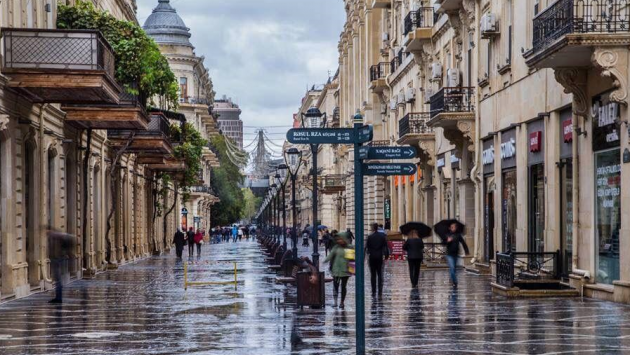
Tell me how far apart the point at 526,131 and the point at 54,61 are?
1124 cm

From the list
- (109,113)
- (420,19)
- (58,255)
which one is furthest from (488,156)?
(58,255)

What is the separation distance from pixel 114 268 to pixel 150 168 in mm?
20406

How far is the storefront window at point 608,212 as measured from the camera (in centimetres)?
2198

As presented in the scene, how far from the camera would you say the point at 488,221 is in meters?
34.3

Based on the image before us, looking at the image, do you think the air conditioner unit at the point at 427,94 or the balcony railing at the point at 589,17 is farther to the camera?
the air conditioner unit at the point at 427,94

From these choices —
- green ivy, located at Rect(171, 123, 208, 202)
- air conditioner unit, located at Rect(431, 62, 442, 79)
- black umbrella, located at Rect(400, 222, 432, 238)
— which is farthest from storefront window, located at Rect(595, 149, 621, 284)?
green ivy, located at Rect(171, 123, 208, 202)

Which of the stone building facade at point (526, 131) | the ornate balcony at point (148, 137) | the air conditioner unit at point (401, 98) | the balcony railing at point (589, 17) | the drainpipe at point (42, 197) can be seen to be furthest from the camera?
the air conditioner unit at point (401, 98)

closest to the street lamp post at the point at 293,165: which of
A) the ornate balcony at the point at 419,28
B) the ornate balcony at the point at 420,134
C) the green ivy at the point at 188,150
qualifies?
the ornate balcony at the point at 420,134

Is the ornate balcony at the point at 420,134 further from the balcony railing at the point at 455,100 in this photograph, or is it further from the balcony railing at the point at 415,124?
the balcony railing at the point at 455,100

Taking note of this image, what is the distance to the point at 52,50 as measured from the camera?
25312mm

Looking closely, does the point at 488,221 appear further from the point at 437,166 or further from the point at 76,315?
the point at 76,315

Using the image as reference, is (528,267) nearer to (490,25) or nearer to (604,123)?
(604,123)

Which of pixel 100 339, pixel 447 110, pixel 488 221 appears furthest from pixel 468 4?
pixel 100 339

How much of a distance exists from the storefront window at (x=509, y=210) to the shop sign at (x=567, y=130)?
4.93m
